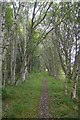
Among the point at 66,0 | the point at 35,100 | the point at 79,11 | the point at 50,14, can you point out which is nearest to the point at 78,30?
the point at 79,11

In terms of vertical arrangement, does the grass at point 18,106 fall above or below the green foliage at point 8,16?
below

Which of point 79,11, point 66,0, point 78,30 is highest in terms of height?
point 66,0

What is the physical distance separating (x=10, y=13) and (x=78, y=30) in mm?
7018

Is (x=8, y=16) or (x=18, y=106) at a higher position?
(x=8, y=16)

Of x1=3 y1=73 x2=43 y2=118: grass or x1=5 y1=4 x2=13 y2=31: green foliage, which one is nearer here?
x1=3 y1=73 x2=43 y2=118: grass

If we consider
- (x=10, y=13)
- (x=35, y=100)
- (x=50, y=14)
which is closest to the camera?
(x=35, y=100)

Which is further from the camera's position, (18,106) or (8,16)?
(8,16)

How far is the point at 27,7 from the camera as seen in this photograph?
69.4ft

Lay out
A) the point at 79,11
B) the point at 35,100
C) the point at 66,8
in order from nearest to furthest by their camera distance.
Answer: the point at 35,100, the point at 79,11, the point at 66,8

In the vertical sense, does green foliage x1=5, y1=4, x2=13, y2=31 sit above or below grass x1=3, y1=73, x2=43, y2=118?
above

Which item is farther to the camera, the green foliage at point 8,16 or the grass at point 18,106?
the green foliage at point 8,16

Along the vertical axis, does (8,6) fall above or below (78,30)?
above

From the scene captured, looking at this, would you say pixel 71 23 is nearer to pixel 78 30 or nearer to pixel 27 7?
pixel 78 30

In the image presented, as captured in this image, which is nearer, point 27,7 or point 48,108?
point 48,108
